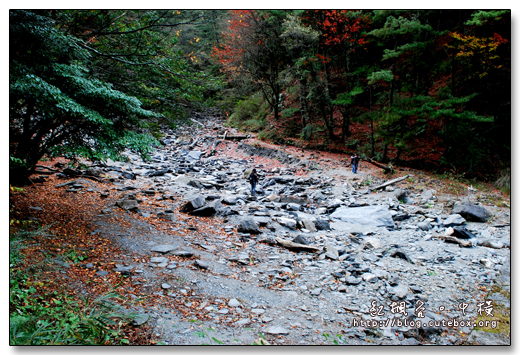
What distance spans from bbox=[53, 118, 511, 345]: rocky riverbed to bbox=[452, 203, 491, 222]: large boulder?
3 centimetres

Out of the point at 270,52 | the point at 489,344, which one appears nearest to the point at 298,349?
the point at 489,344

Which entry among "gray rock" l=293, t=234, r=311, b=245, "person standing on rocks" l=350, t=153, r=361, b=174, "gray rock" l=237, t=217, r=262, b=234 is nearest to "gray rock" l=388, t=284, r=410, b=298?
"gray rock" l=293, t=234, r=311, b=245

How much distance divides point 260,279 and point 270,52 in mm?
16427

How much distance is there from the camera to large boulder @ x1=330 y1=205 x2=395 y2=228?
7.87 m

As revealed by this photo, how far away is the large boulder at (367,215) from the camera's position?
7871mm

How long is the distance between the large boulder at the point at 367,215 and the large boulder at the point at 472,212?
1.95 m

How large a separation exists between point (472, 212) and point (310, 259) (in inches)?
218

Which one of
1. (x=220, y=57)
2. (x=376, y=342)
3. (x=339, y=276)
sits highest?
(x=220, y=57)

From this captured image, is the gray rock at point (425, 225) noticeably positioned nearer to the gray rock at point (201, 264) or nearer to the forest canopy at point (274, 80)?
the forest canopy at point (274, 80)

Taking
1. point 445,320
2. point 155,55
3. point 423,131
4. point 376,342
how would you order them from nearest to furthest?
point 376,342, point 445,320, point 155,55, point 423,131

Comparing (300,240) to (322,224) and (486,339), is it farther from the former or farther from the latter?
(486,339)

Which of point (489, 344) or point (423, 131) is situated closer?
point (489, 344)

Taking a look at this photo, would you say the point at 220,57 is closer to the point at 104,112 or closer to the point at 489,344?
the point at 104,112
